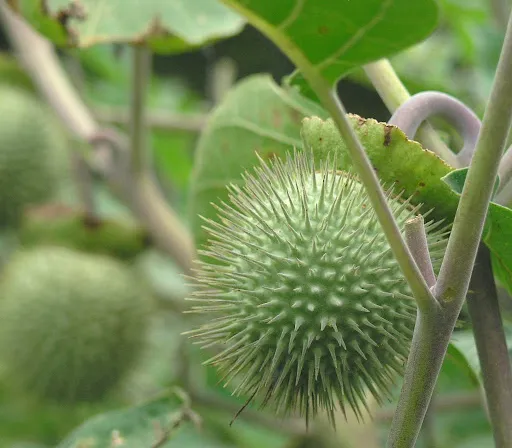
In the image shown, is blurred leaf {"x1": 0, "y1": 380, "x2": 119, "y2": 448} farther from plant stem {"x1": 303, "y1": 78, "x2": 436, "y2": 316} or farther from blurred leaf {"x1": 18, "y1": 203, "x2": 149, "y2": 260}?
plant stem {"x1": 303, "y1": 78, "x2": 436, "y2": 316}

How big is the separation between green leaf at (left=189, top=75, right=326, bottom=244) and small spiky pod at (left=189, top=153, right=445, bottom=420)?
308 millimetres

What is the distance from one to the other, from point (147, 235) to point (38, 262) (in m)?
0.29

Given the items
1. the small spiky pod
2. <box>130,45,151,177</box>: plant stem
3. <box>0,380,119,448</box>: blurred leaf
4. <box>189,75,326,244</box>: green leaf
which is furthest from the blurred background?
the small spiky pod

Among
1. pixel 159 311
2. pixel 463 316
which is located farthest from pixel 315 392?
pixel 159 311

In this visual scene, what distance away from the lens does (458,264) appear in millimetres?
776

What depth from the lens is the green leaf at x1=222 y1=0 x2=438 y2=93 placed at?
0.77m

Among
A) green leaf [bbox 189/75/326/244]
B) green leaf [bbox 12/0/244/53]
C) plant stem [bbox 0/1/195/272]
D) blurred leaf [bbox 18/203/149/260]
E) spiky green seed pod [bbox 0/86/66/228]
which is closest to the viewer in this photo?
green leaf [bbox 189/75/326/244]

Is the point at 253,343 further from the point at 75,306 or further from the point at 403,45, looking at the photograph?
the point at 75,306

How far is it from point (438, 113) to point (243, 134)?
17.1 inches

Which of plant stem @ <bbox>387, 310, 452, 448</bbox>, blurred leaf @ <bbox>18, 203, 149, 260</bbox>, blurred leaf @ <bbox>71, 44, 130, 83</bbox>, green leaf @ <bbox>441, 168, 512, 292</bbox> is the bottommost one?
plant stem @ <bbox>387, 310, 452, 448</bbox>

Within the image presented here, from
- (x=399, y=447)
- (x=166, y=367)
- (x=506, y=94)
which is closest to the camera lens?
(x=506, y=94)

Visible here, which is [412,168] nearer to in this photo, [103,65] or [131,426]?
[131,426]

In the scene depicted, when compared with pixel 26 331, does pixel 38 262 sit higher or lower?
higher

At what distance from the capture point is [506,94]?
27.6 inches
